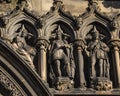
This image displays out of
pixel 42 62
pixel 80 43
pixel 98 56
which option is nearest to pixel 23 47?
pixel 42 62

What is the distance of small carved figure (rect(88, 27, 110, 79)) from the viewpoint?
978cm

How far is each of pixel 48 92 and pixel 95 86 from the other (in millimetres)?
816

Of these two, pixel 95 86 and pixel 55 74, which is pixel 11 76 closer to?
pixel 55 74

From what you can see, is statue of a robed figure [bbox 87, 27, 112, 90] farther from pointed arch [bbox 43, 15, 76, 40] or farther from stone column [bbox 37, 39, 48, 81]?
stone column [bbox 37, 39, 48, 81]

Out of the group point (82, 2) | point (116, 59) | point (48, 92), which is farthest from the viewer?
point (82, 2)

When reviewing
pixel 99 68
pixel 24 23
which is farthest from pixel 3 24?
pixel 99 68

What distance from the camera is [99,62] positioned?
9.86 metres

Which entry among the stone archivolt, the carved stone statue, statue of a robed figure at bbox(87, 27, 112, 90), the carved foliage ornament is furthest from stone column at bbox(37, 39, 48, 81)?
statue of a robed figure at bbox(87, 27, 112, 90)

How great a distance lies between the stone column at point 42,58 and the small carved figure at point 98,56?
80cm

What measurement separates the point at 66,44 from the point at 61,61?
383 millimetres

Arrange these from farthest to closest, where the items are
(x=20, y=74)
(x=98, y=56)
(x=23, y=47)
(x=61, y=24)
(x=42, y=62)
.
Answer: (x=61, y=24) < (x=23, y=47) < (x=98, y=56) < (x=42, y=62) < (x=20, y=74)

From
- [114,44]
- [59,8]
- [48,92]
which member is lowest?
[48,92]

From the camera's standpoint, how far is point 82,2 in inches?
424

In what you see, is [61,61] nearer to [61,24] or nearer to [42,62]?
[42,62]
